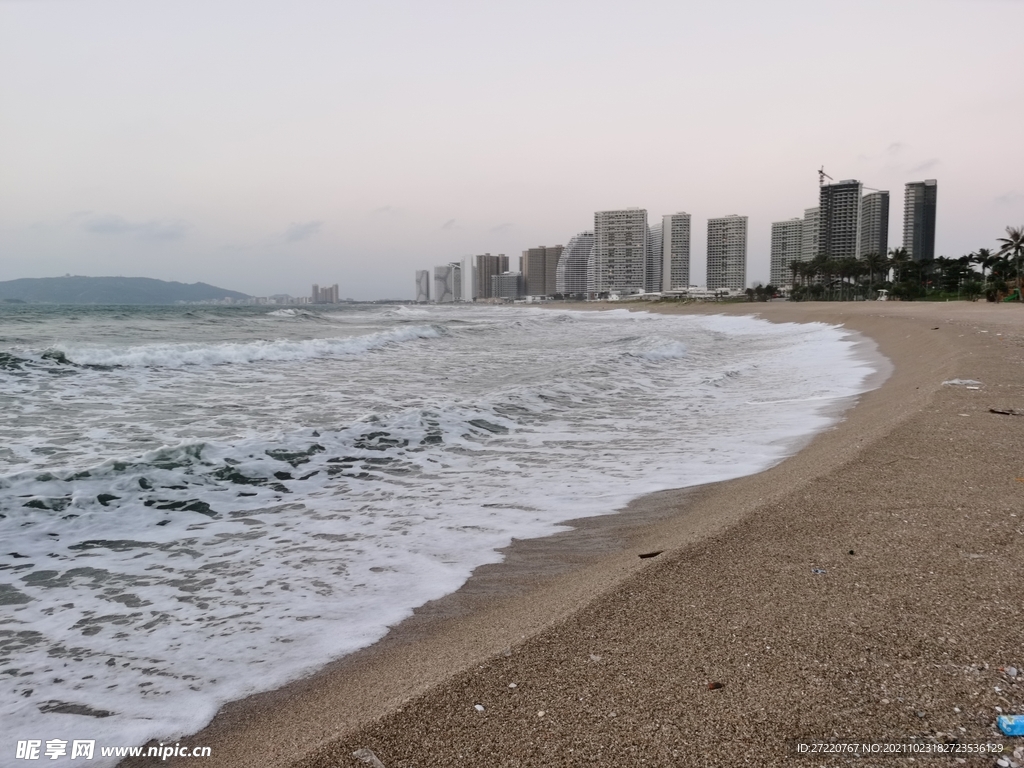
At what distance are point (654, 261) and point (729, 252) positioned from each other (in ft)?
64.5

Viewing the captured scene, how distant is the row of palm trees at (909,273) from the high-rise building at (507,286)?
4293 inches

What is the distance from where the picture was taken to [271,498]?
16.1 ft

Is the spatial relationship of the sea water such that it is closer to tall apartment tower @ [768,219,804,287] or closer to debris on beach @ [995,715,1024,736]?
debris on beach @ [995,715,1024,736]

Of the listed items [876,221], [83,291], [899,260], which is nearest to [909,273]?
[899,260]

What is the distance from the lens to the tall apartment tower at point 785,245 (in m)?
135

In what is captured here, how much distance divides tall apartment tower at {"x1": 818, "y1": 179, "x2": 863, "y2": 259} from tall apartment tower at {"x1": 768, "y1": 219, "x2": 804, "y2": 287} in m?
13.4

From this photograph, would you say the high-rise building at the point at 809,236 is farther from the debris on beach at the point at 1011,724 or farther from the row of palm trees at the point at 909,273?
the debris on beach at the point at 1011,724

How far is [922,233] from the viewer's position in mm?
119562

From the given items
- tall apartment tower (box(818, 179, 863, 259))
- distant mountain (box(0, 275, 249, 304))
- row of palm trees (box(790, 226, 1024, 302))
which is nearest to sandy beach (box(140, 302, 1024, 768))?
row of palm trees (box(790, 226, 1024, 302))

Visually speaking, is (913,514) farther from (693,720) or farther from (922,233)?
(922,233)

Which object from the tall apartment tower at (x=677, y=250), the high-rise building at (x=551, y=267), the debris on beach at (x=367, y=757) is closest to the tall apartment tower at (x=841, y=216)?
the tall apartment tower at (x=677, y=250)

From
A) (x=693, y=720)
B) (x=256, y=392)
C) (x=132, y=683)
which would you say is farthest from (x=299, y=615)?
(x=256, y=392)

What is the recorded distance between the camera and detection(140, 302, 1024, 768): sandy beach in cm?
166

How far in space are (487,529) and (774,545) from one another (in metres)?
1.87
